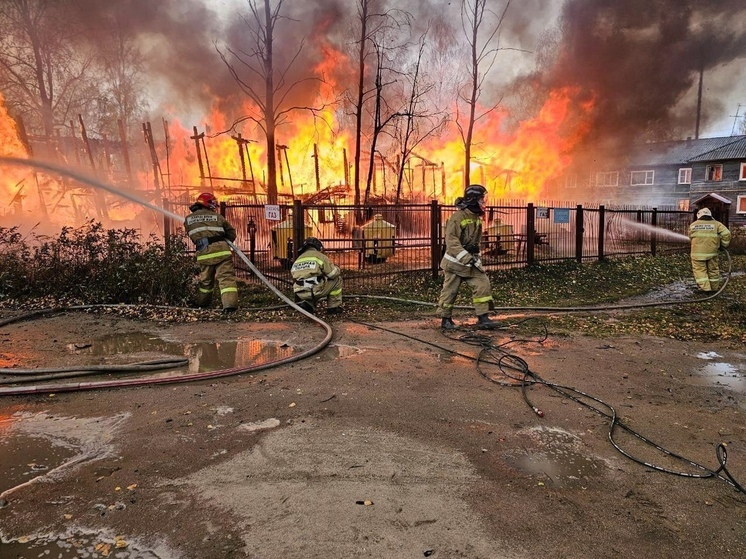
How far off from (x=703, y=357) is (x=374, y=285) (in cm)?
569

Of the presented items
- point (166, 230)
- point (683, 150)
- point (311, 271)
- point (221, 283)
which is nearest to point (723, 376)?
point (311, 271)

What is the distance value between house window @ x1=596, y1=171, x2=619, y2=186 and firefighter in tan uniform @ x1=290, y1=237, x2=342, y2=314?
1569 inches

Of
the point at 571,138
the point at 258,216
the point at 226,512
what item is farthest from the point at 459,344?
the point at 571,138

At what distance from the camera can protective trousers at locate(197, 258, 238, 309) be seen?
696 centimetres

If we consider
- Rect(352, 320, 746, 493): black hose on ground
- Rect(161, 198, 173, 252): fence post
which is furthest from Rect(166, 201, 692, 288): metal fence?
Rect(352, 320, 746, 493): black hose on ground

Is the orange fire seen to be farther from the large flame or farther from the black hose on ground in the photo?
the black hose on ground

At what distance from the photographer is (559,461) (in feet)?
9.16

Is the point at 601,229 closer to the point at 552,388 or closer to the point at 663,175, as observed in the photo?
the point at 552,388

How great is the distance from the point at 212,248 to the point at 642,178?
41982 mm

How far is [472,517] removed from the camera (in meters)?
2.22

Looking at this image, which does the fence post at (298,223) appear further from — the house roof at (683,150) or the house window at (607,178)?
the house window at (607,178)

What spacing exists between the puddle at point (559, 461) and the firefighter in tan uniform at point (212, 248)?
5.16 m

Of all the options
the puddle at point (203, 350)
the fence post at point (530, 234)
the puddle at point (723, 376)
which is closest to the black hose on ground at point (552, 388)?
the puddle at point (723, 376)

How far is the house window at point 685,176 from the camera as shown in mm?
36406
